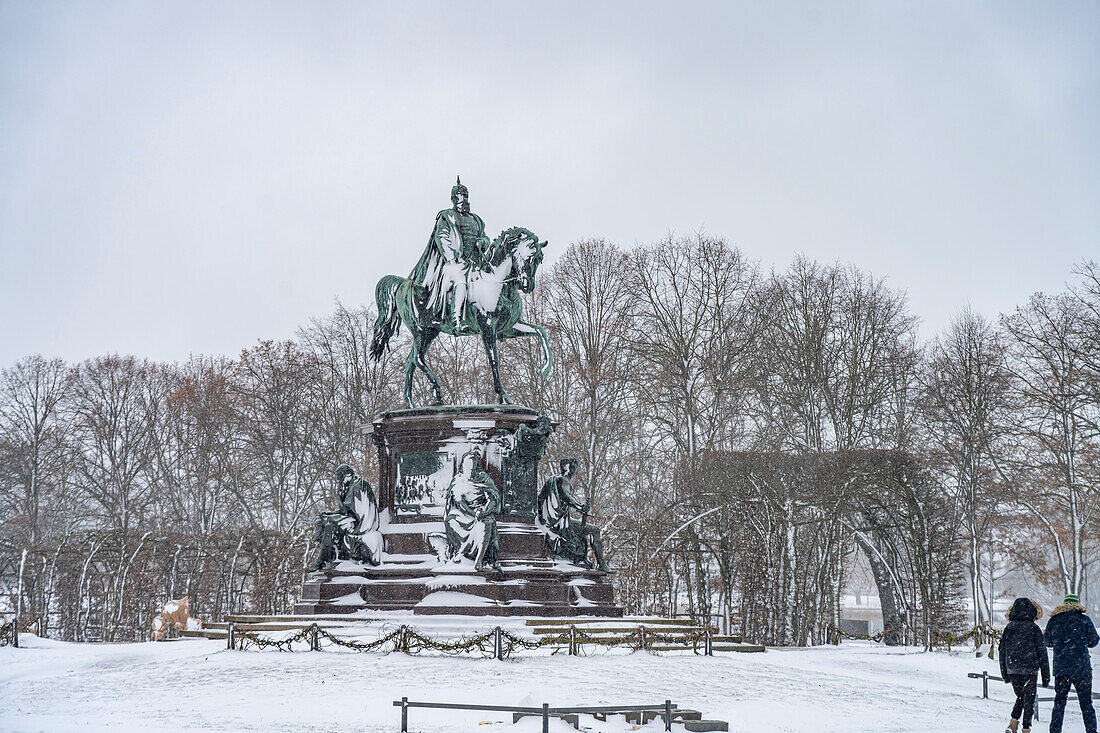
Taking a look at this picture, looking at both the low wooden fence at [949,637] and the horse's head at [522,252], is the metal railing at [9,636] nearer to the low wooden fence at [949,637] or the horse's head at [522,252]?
the horse's head at [522,252]

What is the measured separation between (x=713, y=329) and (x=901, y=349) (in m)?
6.07

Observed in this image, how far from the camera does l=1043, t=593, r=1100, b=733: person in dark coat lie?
10305 mm

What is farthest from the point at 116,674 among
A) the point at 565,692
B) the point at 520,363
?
the point at 520,363

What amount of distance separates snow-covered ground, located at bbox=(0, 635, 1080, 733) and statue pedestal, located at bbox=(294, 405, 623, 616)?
6.56 ft

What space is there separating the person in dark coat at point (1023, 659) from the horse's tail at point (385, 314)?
1227 cm

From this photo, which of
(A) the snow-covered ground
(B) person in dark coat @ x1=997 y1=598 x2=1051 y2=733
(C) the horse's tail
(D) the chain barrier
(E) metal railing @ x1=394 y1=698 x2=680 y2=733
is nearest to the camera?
(E) metal railing @ x1=394 y1=698 x2=680 y2=733

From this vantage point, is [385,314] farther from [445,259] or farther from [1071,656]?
[1071,656]

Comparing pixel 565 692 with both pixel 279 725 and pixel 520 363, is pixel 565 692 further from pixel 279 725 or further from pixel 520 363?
pixel 520 363

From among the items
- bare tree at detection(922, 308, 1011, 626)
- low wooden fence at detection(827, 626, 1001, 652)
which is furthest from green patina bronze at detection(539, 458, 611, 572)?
bare tree at detection(922, 308, 1011, 626)

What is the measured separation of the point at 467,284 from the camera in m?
19.2

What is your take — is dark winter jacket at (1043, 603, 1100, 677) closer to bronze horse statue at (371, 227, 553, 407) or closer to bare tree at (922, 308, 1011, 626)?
bronze horse statue at (371, 227, 553, 407)

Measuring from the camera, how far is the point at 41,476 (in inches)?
1748

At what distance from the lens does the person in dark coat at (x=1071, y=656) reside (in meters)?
10.3

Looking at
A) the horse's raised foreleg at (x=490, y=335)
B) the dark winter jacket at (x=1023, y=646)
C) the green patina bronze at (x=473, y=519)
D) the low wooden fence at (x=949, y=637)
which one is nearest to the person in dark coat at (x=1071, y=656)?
the dark winter jacket at (x=1023, y=646)
